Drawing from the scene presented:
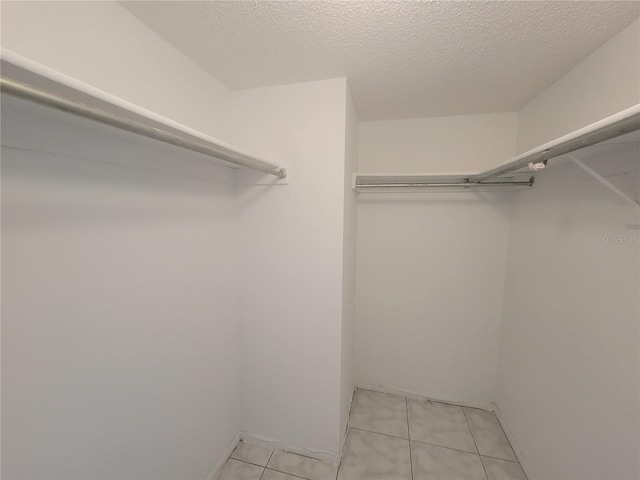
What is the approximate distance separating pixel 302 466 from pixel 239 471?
39 centimetres

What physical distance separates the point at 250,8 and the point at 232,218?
993 millimetres

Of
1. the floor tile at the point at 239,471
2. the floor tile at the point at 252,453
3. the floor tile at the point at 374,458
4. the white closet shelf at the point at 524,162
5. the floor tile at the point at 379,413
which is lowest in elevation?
the floor tile at the point at 252,453

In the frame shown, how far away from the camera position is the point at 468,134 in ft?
5.90

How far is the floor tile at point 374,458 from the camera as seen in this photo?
1.45 m

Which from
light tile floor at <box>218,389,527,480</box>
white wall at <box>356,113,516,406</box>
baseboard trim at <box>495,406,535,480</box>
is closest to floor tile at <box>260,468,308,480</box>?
light tile floor at <box>218,389,527,480</box>

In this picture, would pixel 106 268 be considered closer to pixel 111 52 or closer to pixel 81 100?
pixel 81 100

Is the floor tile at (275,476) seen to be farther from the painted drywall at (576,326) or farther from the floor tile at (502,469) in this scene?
the painted drywall at (576,326)

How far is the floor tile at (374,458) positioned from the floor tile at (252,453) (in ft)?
1.59

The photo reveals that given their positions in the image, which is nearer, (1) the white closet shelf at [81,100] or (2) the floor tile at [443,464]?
(1) the white closet shelf at [81,100]

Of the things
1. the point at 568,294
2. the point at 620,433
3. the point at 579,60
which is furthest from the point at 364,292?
the point at 579,60

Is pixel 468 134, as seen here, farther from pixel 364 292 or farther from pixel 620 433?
pixel 620 433

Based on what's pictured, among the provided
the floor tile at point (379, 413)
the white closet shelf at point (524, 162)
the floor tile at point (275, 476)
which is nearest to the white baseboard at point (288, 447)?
the floor tile at point (275, 476)

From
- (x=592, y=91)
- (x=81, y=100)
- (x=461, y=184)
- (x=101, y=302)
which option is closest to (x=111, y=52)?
(x=81, y=100)

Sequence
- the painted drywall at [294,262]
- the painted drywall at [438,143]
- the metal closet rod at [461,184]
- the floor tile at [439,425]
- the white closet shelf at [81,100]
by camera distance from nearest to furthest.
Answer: the white closet shelf at [81,100] → the painted drywall at [294,262] → the metal closet rod at [461,184] → the floor tile at [439,425] → the painted drywall at [438,143]
